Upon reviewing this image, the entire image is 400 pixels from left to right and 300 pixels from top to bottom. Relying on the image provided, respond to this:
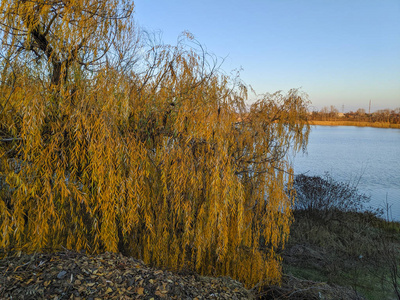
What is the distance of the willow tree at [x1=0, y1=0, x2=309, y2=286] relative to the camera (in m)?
3.38

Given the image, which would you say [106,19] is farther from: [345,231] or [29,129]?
[345,231]

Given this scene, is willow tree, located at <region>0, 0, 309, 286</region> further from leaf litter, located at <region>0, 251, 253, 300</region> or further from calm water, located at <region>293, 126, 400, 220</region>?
calm water, located at <region>293, 126, 400, 220</region>

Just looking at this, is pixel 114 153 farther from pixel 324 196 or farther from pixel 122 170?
pixel 324 196

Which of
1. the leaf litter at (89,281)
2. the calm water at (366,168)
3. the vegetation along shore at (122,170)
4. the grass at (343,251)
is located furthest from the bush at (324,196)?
the leaf litter at (89,281)

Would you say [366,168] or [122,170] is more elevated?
[122,170]

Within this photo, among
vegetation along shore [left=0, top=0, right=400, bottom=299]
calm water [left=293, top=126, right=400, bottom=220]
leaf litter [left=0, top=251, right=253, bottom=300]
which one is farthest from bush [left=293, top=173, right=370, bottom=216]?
leaf litter [left=0, top=251, right=253, bottom=300]

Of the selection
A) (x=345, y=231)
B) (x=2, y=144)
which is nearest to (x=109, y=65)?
(x=2, y=144)

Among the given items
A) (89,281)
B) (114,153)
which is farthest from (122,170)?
(89,281)

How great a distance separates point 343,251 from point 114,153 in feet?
21.6

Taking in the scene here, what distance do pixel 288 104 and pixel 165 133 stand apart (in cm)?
252

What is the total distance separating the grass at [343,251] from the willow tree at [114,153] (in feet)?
7.38

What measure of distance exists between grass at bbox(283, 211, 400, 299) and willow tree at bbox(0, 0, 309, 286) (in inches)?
88.6

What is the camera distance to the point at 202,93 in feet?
14.7

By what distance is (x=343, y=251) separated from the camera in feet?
24.9
